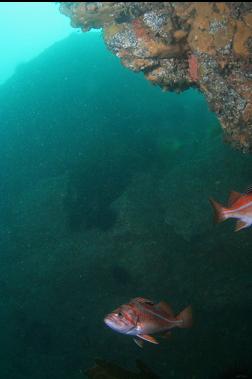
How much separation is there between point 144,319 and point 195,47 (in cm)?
473

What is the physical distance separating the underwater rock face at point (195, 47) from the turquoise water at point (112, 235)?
4.47 metres

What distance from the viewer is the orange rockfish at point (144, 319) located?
12.0 ft

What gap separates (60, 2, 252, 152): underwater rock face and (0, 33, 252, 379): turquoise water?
447 cm

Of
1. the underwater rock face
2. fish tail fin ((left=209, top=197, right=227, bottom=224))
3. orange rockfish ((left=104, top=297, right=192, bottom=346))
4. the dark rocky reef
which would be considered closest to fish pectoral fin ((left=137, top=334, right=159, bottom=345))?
orange rockfish ((left=104, top=297, right=192, bottom=346))

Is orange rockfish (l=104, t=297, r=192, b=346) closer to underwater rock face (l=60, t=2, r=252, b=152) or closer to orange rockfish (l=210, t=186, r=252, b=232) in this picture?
orange rockfish (l=210, t=186, r=252, b=232)

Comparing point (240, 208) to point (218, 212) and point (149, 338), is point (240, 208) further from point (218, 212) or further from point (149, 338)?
point (149, 338)

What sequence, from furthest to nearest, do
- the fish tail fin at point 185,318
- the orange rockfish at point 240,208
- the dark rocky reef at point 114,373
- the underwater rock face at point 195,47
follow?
1. the underwater rock face at point 195,47
2. the dark rocky reef at point 114,373
3. the fish tail fin at point 185,318
4. the orange rockfish at point 240,208

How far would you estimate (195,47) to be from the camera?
5.82m

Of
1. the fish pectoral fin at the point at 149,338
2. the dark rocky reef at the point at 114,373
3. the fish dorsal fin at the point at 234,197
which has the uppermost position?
the fish dorsal fin at the point at 234,197

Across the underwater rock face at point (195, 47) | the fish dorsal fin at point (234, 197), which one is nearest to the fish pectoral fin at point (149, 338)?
the fish dorsal fin at point (234, 197)

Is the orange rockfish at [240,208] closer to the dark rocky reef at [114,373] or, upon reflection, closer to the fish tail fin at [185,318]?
the fish tail fin at [185,318]

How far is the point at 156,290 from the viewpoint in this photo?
9.27 metres

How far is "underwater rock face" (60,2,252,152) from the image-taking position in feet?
17.9

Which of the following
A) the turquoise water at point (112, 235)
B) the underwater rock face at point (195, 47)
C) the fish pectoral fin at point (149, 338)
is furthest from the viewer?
the turquoise water at point (112, 235)
